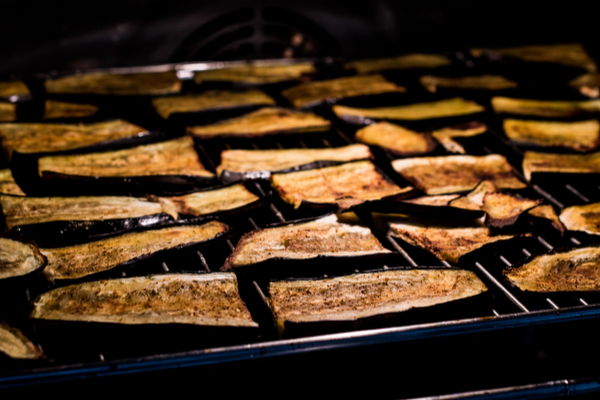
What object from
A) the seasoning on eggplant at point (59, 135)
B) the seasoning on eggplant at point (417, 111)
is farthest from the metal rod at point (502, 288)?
the seasoning on eggplant at point (59, 135)

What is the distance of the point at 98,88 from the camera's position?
3.42m

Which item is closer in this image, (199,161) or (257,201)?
(257,201)

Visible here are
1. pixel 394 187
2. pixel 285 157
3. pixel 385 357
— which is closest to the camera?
pixel 385 357

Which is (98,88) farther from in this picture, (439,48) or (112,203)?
(439,48)

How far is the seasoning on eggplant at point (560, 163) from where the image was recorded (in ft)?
9.29

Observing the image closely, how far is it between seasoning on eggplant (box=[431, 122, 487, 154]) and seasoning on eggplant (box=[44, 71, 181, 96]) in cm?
163

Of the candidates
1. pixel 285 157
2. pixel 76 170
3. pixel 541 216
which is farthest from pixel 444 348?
pixel 76 170

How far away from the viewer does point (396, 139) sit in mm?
3080

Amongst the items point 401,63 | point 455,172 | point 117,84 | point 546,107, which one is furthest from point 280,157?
point 546,107

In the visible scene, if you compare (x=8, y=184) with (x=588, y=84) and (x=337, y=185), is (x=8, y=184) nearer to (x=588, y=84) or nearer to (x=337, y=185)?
(x=337, y=185)

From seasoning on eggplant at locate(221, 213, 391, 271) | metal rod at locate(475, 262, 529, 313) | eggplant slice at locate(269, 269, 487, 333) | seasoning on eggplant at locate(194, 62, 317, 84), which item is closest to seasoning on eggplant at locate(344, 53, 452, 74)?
seasoning on eggplant at locate(194, 62, 317, 84)

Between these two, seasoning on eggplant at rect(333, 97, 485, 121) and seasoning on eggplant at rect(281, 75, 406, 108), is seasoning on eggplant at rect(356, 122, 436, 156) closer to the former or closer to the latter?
seasoning on eggplant at rect(333, 97, 485, 121)

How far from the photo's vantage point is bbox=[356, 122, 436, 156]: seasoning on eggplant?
9.89ft

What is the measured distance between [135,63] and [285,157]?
5.65ft
